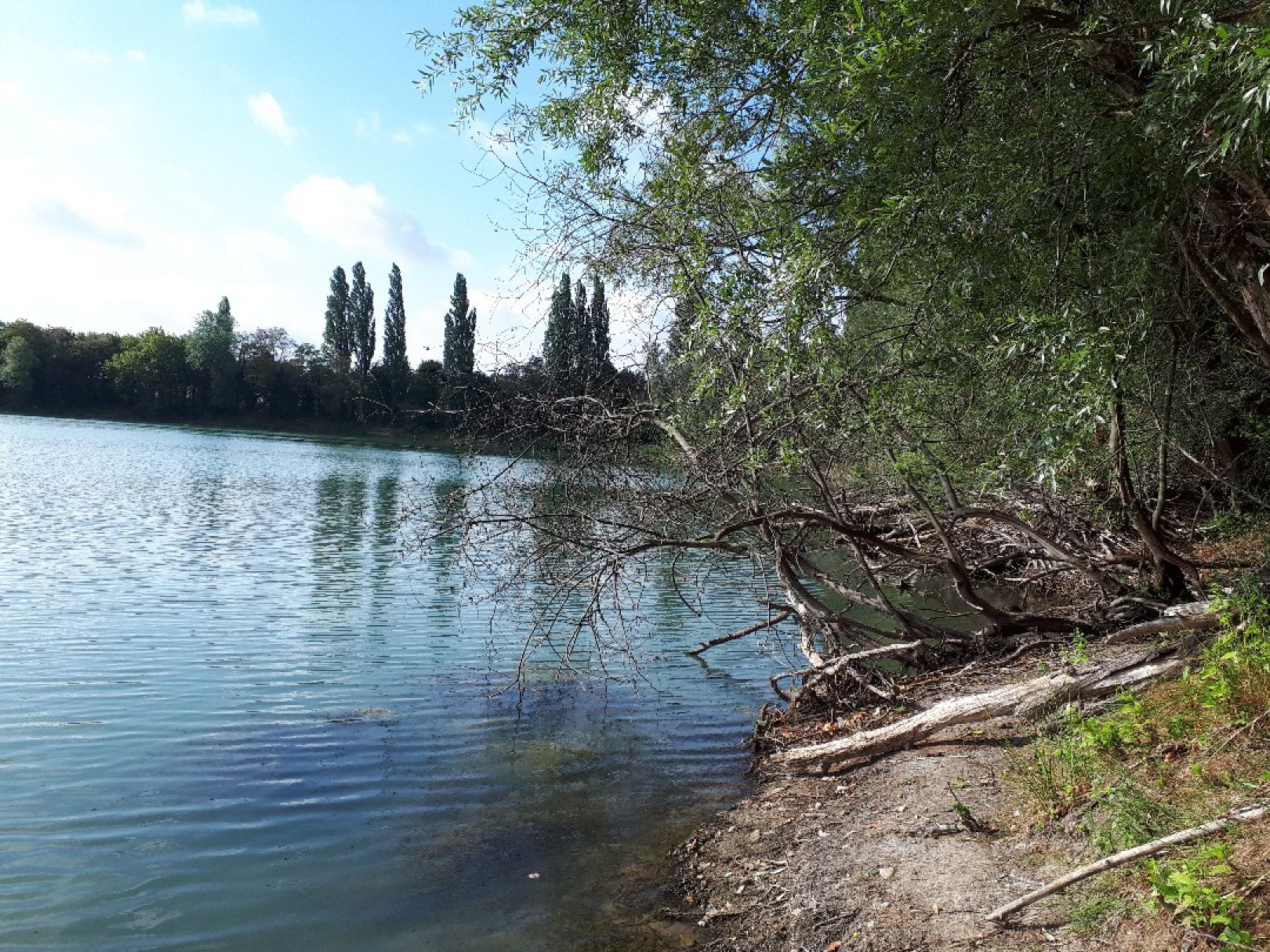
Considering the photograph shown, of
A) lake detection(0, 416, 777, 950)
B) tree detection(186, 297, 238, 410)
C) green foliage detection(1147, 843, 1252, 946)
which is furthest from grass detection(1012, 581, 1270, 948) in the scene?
tree detection(186, 297, 238, 410)

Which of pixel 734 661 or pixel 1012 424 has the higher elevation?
pixel 1012 424

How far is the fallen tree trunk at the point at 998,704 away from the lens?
683cm

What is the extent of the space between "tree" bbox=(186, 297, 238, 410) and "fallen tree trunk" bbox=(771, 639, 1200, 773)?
284 feet

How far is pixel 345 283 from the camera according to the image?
8500cm

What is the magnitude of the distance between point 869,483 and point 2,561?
15451 millimetres

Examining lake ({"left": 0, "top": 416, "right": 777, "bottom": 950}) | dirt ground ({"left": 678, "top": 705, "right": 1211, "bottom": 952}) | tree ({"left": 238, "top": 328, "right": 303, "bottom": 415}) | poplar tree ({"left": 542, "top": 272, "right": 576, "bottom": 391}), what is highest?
tree ({"left": 238, "top": 328, "right": 303, "bottom": 415})

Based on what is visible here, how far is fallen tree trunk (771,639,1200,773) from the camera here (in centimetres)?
683

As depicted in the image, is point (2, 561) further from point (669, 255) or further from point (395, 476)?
point (395, 476)

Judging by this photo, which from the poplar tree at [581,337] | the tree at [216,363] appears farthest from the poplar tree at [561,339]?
the tree at [216,363]

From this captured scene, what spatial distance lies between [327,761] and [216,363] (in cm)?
8561

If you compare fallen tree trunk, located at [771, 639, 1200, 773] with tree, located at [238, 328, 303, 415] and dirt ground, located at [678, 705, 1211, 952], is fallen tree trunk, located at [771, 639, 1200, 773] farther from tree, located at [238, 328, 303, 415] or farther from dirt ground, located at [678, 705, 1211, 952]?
tree, located at [238, 328, 303, 415]

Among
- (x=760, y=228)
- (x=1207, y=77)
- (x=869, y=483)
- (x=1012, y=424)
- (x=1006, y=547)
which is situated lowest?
(x=1006, y=547)

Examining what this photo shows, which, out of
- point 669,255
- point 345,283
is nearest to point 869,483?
point 669,255

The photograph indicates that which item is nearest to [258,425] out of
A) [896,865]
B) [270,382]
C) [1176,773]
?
[270,382]
